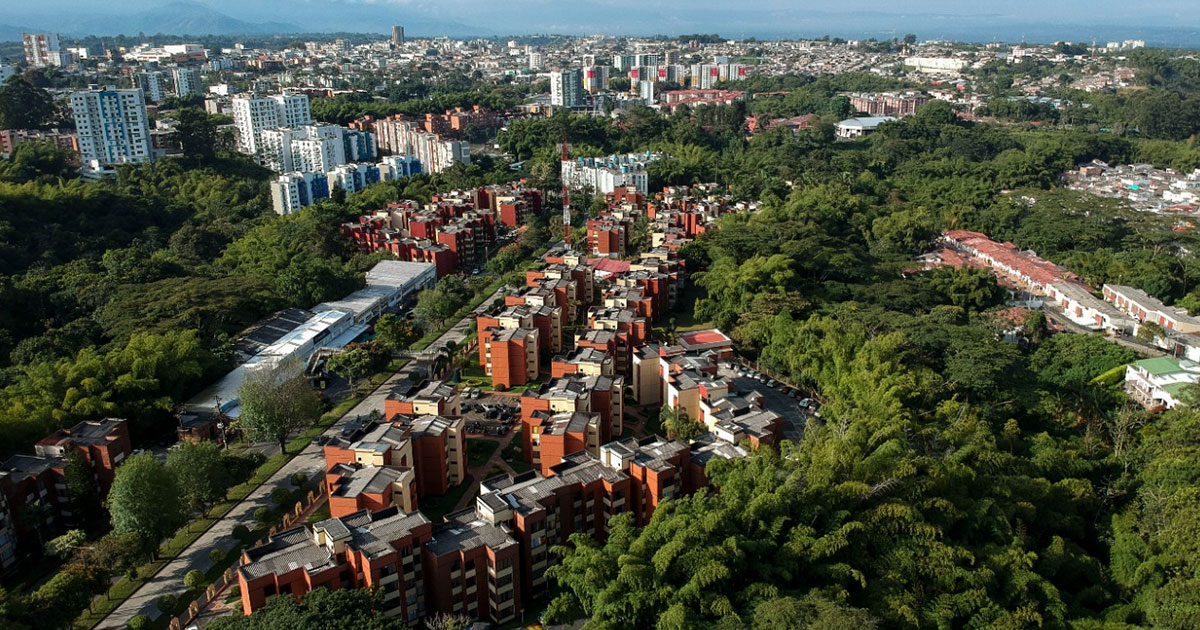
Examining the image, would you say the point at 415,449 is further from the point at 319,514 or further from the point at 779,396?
the point at 779,396

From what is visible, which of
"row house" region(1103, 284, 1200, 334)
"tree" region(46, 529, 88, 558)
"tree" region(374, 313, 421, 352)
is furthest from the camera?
"row house" region(1103, 284, 1200, 334)

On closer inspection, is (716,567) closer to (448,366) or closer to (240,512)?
(240,512)

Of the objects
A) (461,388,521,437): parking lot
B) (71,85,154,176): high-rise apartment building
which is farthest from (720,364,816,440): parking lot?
(71,85,154,176): high-rise apartment building

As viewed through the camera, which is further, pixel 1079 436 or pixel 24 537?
pixel 1079 436

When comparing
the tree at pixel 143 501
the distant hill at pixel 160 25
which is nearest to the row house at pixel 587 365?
the tree at pixel 143 501

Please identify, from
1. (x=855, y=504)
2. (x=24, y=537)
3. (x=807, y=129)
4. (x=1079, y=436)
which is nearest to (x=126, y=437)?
(x=24, y=537)

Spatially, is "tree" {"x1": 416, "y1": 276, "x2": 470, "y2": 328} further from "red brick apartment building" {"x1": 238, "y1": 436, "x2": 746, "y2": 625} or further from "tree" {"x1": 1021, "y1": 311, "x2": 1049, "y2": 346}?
"tree" {"x1": 1021, "y1": 311, "x2": 1049, "y2": 346}
